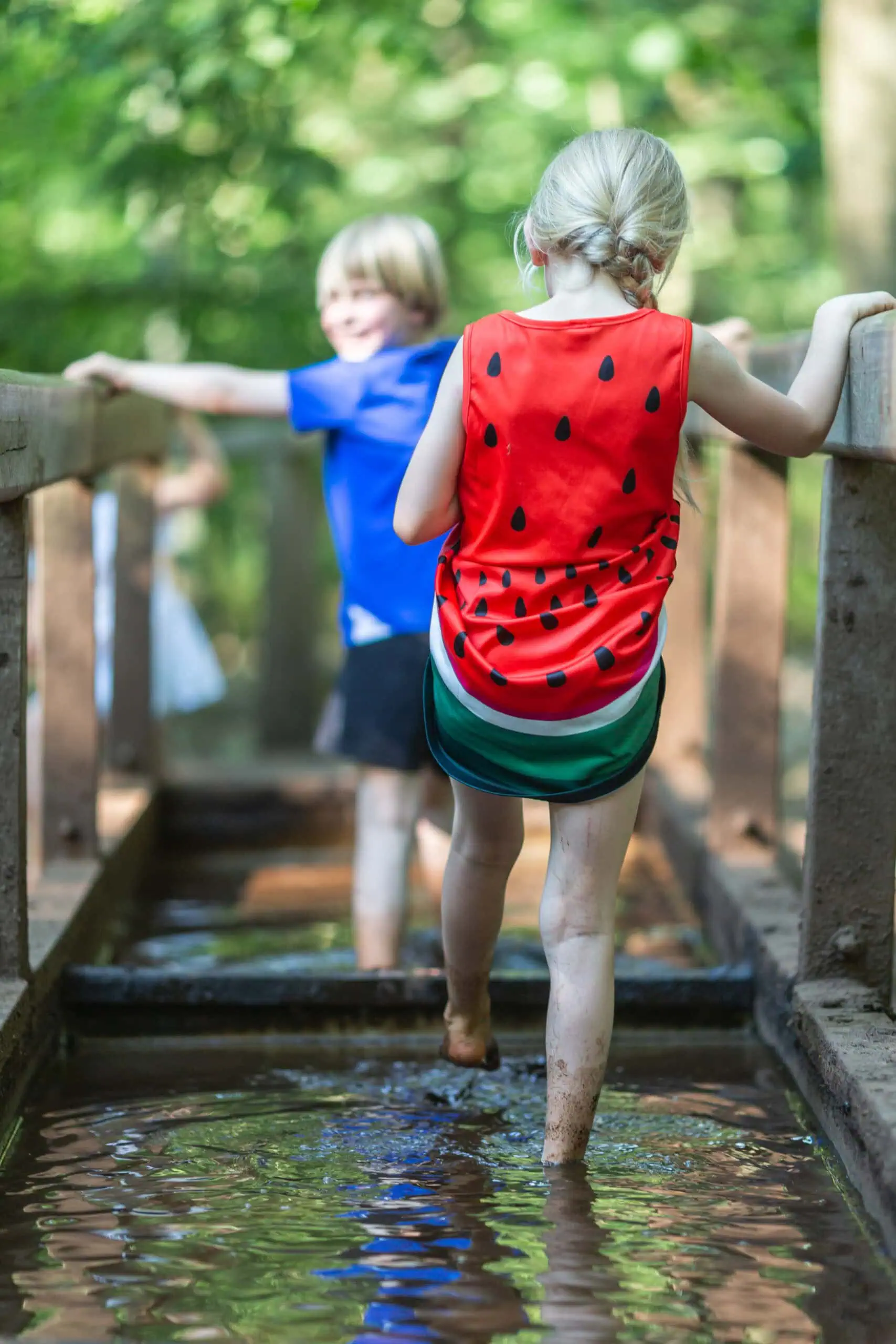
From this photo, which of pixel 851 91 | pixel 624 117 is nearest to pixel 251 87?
pixel 851 91

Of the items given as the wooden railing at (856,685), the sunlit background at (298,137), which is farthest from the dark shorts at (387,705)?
the sunlit background at (298,137)

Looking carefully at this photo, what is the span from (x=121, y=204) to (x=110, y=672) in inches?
91.2

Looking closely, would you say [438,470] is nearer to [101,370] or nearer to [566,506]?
[566,506]

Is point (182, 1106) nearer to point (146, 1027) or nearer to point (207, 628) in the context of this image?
point (146, 1027)

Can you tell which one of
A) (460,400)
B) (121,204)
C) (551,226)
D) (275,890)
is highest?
(121,204)

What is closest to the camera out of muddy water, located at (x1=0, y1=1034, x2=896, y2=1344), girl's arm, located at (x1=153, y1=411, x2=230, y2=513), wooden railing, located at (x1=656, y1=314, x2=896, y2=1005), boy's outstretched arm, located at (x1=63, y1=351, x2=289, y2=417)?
muddy water, located at (x1=0, y1=1034, x2=896, y2=1344)

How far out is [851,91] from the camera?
19.5 feet

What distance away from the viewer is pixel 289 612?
8062 mm

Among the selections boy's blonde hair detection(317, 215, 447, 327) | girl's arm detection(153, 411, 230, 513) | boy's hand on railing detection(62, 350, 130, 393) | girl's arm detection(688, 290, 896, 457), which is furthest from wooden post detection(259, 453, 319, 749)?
girl's arm detection(688, 290, 896, 457)

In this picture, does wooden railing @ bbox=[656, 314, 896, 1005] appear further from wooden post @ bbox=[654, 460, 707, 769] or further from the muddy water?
wooden post @ bbox=[654, 460, 707, 769]

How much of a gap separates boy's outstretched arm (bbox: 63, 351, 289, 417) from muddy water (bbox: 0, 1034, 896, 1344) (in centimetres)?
130

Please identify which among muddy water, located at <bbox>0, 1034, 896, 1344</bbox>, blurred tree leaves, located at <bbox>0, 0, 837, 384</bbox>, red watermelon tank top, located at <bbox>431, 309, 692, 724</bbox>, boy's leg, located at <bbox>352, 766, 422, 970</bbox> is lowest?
muddy water, located at <bbox>0, 1034, 896, 1344</bbox>

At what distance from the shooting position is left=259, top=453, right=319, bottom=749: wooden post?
792cm

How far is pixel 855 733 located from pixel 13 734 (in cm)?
139
